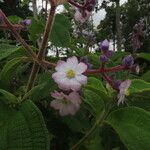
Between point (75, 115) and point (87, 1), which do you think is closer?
point (87, 1)

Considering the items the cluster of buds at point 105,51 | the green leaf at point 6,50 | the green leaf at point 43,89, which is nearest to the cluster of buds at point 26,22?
the green leaf at point 6,50

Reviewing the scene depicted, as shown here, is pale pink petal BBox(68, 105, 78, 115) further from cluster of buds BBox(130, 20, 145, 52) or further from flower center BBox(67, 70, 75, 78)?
cluster of buds BBox(130, 20, 145, 52)

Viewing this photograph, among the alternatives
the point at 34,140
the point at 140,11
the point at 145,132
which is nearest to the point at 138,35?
the point at 145,132

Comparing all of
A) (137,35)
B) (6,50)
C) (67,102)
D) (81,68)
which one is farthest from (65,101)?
(137,35)

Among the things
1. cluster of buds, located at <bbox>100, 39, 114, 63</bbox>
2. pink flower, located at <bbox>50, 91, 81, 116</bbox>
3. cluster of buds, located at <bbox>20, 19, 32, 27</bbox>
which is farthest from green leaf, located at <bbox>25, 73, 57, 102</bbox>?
cluster of buds, located at <bbox>20, 19, 32, 27</bbox>

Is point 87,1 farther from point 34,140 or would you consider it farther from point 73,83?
point 34,140
